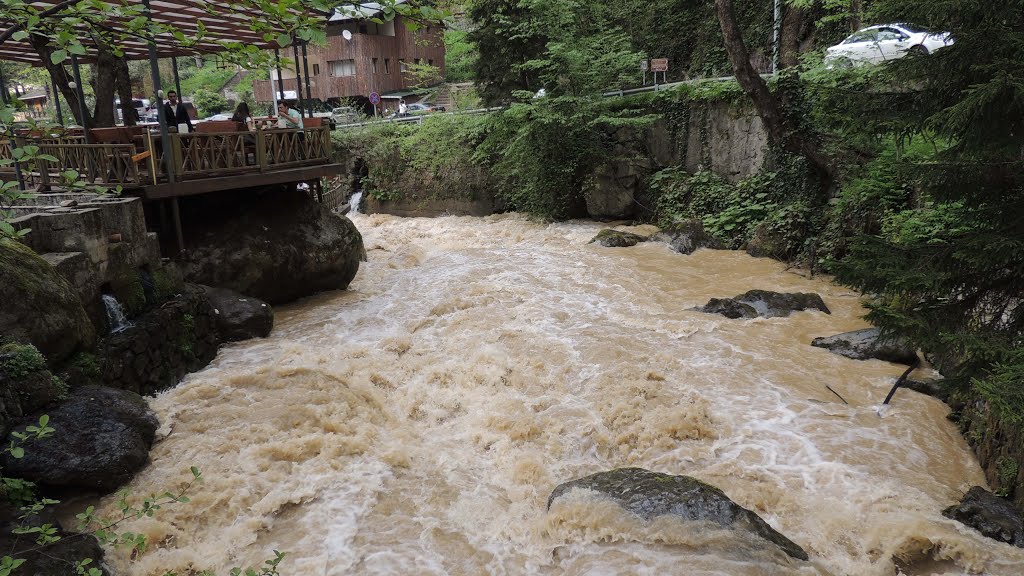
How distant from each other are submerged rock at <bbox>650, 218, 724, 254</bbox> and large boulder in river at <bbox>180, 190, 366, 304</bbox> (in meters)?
8.15

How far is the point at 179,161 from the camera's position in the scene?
10.3 m

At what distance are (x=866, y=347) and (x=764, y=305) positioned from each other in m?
2.20

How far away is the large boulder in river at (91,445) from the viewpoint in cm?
593

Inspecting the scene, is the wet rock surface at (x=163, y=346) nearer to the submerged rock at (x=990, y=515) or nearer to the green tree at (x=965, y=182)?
the green tree at (x=965, y=182)

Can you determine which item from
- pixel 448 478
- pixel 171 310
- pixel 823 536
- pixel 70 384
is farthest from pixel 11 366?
pixel 823 536

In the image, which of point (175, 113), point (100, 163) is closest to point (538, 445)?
point (100, 163)

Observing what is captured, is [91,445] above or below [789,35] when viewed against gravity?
below

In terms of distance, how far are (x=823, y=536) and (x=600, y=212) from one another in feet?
50.6

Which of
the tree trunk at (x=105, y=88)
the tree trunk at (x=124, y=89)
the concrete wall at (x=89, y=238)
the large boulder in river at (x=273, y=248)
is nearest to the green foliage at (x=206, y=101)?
the tree trunk at (x=124, y=89)

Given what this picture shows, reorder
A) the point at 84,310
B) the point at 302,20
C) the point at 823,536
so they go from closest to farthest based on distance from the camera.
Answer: the point at 302,20, the point at 823,536, the point at 84,310

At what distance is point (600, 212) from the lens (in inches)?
805

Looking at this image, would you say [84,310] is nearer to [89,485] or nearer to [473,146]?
[89,485]

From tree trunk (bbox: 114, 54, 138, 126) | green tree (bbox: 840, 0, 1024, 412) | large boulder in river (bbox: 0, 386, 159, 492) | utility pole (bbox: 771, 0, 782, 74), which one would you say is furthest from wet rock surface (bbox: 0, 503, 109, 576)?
utility pole (bbox: 771, 0, 782, 74)

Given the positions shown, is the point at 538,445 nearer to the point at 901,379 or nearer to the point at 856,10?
the point at 901,379
